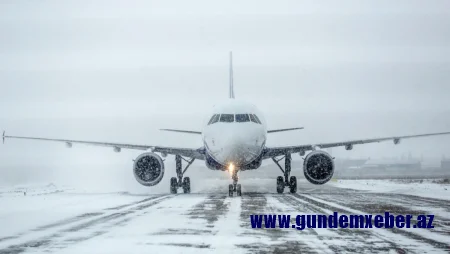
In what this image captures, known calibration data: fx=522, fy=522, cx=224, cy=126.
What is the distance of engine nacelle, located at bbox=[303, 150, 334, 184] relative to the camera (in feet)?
83.0

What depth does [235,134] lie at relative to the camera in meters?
22.2

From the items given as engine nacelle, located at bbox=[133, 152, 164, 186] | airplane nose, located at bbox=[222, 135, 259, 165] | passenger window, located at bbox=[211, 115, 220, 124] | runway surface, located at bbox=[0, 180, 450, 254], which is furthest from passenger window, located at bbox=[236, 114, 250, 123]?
runway surface, located at bbox=[0, 180, 450, 254]

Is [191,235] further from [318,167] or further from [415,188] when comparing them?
[415,188]

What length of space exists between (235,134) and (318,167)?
17.8 ft

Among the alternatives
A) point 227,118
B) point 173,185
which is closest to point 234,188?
point 227,118

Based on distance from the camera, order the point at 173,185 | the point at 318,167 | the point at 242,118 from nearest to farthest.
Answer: the point at 242,118
the point at 318,167
the point at 173,185

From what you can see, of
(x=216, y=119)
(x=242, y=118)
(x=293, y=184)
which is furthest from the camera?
(x=293, y=184)

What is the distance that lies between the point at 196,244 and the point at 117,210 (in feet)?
26.0

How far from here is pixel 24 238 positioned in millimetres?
9969

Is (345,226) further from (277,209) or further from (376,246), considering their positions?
(277,209)

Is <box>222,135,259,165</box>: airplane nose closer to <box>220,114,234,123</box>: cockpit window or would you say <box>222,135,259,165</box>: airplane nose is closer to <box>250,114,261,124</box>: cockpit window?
<box>220,114,234,123</box>: cockpit window

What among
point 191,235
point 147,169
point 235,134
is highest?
point 235,134

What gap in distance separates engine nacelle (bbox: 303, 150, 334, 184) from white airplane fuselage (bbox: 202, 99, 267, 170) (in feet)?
8.10

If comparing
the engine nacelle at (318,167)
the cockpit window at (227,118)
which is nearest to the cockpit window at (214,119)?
the cockpit window at (227,118)
